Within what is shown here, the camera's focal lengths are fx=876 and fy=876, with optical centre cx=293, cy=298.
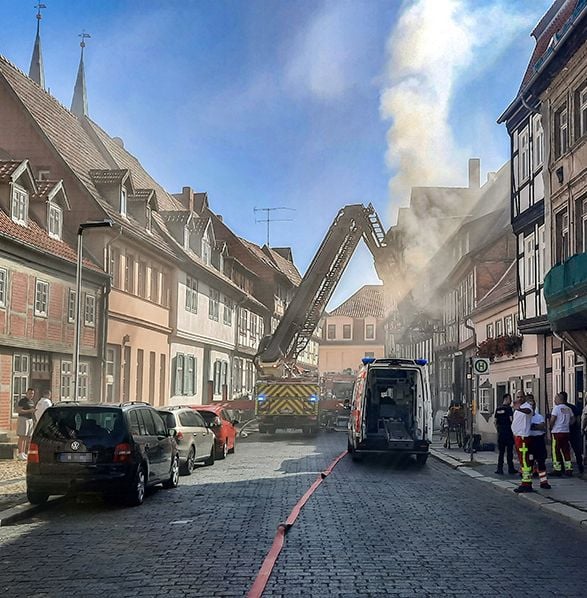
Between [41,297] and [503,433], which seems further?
[41,297]

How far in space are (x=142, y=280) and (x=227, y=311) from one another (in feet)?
49.8

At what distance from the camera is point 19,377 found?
77.6ft

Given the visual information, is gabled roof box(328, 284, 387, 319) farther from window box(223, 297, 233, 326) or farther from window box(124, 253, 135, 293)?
window box(124, 253, 135, 293)

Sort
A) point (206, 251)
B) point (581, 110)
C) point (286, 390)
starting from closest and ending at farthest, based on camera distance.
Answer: point (581, 110) < point (286, 390) < point (206, 251)

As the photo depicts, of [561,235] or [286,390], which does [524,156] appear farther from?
[286,390]

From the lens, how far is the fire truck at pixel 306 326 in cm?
3291

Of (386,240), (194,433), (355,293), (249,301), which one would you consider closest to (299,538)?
(194,433)

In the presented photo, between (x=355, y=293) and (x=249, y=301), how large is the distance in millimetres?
52414

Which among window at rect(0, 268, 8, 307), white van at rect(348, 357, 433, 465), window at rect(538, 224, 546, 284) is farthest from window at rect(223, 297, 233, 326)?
window at rect(538, 224, 546, 284)

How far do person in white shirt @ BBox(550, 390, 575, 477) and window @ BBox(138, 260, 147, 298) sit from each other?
62.3 feet

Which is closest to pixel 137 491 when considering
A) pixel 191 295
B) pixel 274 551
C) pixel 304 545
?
pixel 304 545

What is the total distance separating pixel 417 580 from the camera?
7.79 m

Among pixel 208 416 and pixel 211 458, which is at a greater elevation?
pixel 208 416

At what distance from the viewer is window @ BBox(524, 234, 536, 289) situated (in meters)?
24.3
